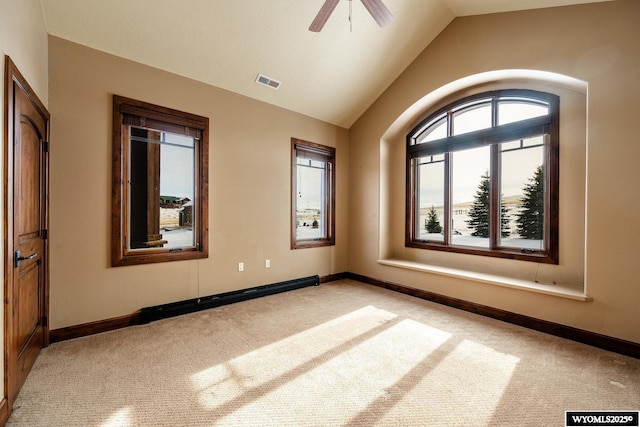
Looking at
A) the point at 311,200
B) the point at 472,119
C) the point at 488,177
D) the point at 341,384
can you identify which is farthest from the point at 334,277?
the point at 472,119

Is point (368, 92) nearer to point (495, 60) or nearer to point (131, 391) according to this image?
point (495, 60)

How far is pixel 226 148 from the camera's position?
3867 millimetres

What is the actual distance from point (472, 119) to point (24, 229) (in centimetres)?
523

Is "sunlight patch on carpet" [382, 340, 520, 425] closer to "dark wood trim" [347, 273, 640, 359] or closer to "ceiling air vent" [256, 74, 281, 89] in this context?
"dark wood trim" [347, 273, 640, 359]

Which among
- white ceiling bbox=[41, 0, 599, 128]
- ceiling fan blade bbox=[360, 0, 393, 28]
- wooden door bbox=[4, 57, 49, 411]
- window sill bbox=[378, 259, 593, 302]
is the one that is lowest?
window sill bbox=[378, 259, 593, 302]

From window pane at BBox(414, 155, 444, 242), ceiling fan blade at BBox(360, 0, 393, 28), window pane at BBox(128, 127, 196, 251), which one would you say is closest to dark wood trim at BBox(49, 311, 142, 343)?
window pane at BBox(128, 127, 196, 251)

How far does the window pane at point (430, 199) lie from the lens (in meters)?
4.51

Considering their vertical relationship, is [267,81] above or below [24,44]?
above

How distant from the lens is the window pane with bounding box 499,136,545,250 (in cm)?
350

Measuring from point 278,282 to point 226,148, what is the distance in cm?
220

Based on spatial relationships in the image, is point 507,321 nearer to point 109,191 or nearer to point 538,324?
point 538,324

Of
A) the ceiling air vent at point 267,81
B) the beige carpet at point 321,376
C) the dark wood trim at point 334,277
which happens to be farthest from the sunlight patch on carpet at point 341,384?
the ceiling air vent at point 267,81

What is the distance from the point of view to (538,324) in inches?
121

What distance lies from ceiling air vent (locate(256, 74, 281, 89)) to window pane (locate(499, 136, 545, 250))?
10.9ft
